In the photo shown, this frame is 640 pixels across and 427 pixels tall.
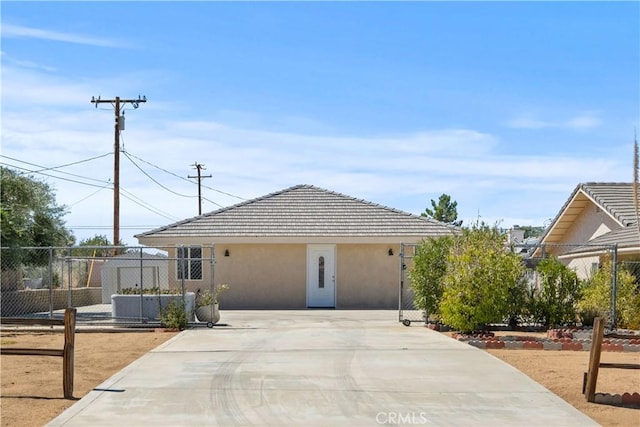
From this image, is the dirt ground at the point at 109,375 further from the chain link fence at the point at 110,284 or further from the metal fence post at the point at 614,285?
the metal fence post at the point at 614,285

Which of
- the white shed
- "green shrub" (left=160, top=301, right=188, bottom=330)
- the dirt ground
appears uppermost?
the white shed

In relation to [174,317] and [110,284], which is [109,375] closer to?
[174,317]

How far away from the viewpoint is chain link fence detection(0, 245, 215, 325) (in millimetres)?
19766

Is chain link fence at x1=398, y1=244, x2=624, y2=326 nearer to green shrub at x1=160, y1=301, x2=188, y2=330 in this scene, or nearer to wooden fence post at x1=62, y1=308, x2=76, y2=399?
green shrub at x1=160, y1=301, x2=188, y2=330

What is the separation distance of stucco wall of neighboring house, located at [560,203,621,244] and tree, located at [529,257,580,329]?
238 inches

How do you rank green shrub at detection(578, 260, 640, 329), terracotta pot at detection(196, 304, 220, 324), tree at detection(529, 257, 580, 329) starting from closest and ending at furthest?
tree at detection(529, 257, 580, 329), green shrub at detection(578, 260, 640, 329), terracotta pot at detection(196, 304, 220, 324)

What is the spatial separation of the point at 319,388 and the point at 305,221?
18.0 m

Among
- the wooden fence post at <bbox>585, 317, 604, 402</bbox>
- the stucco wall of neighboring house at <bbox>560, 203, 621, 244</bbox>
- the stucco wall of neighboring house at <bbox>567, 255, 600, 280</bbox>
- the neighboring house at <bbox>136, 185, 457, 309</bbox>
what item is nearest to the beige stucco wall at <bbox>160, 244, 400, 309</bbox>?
the neighboring house at <bbox>136, 185, 457, 309</bbox>

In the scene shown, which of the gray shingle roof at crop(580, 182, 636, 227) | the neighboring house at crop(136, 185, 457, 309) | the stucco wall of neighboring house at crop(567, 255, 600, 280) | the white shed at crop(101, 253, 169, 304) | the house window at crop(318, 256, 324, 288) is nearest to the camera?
the gray shingle roof at crop(580, 182, 636, 227)

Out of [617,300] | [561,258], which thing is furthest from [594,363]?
[561,258]

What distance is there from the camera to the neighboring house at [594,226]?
22500mm

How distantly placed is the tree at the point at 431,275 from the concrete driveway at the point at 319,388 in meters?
2.84


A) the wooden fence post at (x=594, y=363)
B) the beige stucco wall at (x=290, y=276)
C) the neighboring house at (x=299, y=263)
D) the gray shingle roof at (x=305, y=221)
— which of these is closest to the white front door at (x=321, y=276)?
the neighboring house at (x=299, y=263)

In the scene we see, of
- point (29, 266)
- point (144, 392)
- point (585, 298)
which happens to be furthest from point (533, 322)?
point (29, 266)
